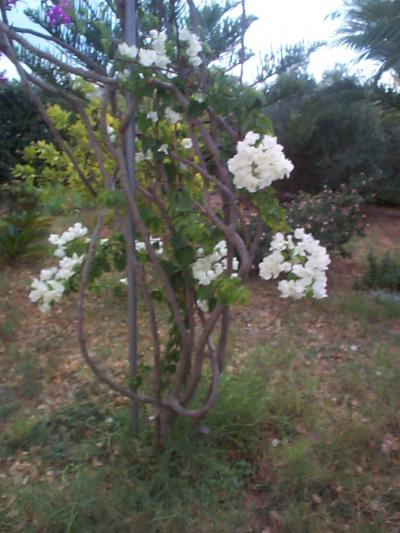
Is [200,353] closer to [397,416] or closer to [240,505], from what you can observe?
[240,505]

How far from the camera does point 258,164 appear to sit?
2.03 metres

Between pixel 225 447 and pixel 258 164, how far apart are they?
141 cm

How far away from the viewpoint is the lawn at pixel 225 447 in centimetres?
245

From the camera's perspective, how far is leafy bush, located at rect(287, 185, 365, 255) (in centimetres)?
559

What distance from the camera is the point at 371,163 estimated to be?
8977 millimetres

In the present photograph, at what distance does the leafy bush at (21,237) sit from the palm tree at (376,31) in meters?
3.40

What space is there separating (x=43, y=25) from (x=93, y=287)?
8.66 feet

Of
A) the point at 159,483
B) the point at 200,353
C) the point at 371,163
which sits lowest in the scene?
the point at 159,483

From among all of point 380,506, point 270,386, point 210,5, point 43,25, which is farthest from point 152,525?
point 210,5

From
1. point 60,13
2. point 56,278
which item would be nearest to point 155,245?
point 56,278

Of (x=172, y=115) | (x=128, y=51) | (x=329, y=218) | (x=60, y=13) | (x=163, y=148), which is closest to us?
(x=128, y=51)

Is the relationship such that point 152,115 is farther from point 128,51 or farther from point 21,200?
point 21,200

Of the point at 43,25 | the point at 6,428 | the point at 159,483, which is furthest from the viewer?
the point at 43,25

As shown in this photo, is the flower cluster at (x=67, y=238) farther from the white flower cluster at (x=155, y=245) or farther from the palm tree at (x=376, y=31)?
the palm tree at (x=376, y=31)
